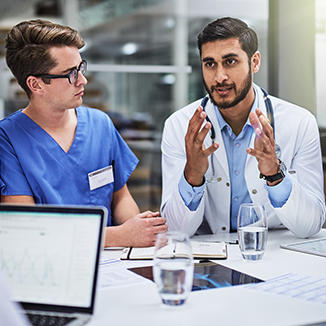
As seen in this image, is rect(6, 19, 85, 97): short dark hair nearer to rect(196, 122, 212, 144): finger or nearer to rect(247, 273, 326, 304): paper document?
rect(196, 122, 212, 144): finger

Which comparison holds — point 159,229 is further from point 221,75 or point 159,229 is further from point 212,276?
point 221,75

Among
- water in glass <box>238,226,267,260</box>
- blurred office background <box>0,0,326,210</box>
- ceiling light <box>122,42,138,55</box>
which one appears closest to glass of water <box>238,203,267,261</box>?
water in glass <box>238,226,267,260</box>

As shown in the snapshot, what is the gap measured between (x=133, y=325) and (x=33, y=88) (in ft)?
4.19

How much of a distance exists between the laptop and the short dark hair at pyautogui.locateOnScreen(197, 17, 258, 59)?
1.30m

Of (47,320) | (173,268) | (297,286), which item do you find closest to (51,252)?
(47,320)

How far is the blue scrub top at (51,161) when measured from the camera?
1.94 meters

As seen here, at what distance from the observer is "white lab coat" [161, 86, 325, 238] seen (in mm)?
1936

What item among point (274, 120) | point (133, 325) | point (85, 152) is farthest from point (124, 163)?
point (133, 325)

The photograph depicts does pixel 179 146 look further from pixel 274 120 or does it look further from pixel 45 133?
pixel 45 133

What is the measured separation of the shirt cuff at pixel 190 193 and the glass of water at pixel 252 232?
1.19 feet

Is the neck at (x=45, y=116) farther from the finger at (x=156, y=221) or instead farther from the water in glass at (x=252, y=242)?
the water in glass at (x=252, y=242)

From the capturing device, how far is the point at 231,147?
2211 mm

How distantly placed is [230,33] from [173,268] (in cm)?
132

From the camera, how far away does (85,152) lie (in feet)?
6.88
